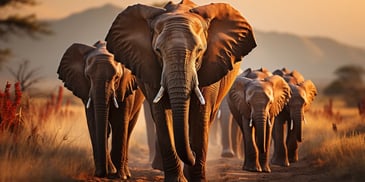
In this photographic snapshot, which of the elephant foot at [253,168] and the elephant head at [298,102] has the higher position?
the elephant head at [298,102]

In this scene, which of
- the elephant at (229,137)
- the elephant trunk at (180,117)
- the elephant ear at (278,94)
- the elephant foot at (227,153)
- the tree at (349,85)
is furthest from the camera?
the tree at (349,85)

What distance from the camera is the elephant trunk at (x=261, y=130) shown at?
471 inches

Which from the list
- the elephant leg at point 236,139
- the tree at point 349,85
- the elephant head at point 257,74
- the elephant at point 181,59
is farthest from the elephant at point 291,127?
the tree at point 349,85

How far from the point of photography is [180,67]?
6926 millimetres

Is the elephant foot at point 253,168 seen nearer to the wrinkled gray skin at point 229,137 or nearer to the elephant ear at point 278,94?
the elephant ear at point 278,94

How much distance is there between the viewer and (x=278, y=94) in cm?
1330

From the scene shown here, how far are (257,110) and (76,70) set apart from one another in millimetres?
3849

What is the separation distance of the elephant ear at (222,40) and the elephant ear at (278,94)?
4834 millimetres

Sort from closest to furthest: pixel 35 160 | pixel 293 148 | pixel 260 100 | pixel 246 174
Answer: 1. pixel 35 160
2. pixel 246 174
3. pixel 260 100
4. pixel 293 148

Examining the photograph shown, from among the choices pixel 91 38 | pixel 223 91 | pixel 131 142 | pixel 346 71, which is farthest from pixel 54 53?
pixel 223 91

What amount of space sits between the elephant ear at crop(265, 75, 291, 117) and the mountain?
122074mm

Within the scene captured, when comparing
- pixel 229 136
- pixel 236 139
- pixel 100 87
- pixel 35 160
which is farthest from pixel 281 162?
pixel 35 160

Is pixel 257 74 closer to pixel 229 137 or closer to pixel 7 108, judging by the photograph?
pixel 229 137

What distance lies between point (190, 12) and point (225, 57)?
0.79 meters
